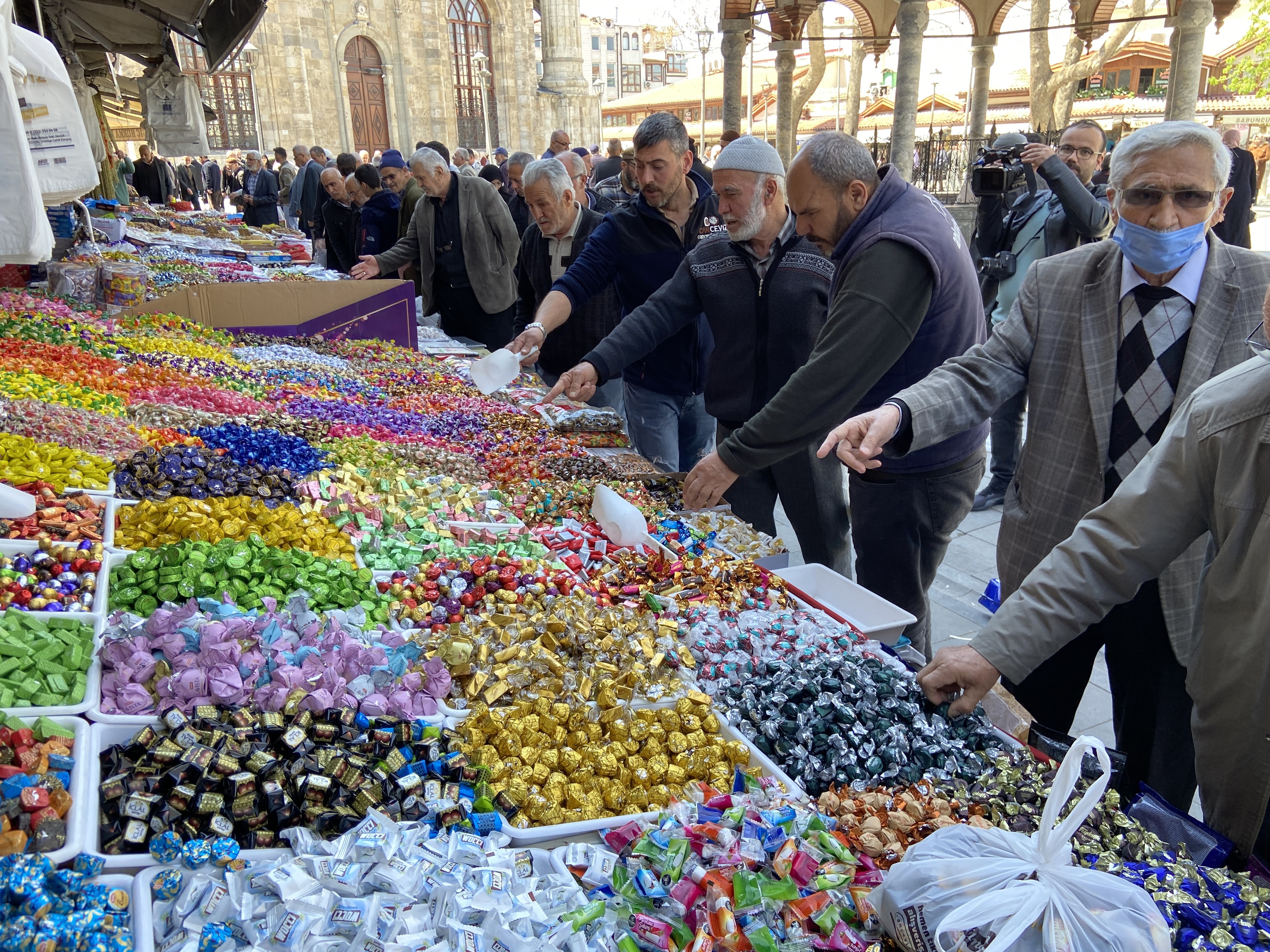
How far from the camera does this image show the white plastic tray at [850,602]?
2.15 meters

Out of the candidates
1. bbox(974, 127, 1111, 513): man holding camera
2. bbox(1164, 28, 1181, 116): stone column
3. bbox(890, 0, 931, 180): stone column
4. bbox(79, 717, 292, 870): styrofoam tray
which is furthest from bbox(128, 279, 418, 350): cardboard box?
bbox(1164, 28, 1181, 116): stone column

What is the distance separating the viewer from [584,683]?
164cm

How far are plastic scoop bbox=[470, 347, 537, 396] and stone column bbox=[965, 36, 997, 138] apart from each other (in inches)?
483

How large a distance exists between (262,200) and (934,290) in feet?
45.4

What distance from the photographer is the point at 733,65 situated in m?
12.4

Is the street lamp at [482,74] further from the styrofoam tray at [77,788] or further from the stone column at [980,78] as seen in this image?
the styrofoam tray at [77,788]

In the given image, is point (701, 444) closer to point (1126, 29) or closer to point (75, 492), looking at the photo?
point (75, 492)

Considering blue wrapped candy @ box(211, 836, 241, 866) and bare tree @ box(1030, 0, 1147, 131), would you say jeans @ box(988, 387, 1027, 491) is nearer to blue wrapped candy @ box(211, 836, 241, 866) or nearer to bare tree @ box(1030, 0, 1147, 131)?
blue wrapped candy @ box(211, 836, 241, 866)

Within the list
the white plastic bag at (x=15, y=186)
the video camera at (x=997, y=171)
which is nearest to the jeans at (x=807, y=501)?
the white plastic bag at (x=15, y=186)

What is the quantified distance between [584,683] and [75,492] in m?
1.41

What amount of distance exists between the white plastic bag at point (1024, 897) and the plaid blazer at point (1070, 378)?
37.1 inches

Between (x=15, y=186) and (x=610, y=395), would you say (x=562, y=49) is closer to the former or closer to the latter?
(x=610, y=395)

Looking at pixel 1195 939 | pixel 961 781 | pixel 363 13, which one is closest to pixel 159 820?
pixel 961 781

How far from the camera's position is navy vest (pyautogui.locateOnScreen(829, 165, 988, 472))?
7.21ft
